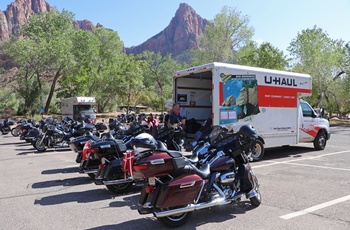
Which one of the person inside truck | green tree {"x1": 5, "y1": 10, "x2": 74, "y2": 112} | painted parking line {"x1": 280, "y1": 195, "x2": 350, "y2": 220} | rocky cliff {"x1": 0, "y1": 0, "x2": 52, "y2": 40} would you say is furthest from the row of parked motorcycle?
rocky cliff {"x1": 0, "y1": 0, "x2": 52, "y2": 40}

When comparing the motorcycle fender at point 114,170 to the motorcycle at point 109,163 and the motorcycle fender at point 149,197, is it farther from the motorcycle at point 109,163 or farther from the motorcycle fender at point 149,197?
the motorcycle fender at point 149,197

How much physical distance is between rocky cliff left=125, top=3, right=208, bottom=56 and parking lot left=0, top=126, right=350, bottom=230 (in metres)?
167

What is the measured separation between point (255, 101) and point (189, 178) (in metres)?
5.69

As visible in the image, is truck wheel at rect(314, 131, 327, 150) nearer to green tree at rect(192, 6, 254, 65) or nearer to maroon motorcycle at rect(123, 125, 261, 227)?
maroon motorcycle at rect(123, 125, 261, 227)

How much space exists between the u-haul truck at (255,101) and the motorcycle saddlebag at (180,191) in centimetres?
432

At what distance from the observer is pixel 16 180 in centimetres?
741

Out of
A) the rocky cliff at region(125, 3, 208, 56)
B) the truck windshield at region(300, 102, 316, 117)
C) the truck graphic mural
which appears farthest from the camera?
the rocky cliff at region(125, 3, 208, 56)

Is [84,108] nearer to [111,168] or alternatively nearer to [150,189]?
[111,168]

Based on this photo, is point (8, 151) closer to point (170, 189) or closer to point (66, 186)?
point (66, 186)

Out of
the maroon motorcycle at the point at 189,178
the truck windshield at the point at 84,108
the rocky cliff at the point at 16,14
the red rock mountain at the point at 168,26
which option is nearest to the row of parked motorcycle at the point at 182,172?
the maroon motorcycle at the point at 189,178

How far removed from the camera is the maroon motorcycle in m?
4.11

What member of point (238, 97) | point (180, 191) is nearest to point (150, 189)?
point (180, 191)

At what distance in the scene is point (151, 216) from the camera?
189 inches

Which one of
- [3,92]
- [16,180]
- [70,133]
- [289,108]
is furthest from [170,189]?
[3,92]
